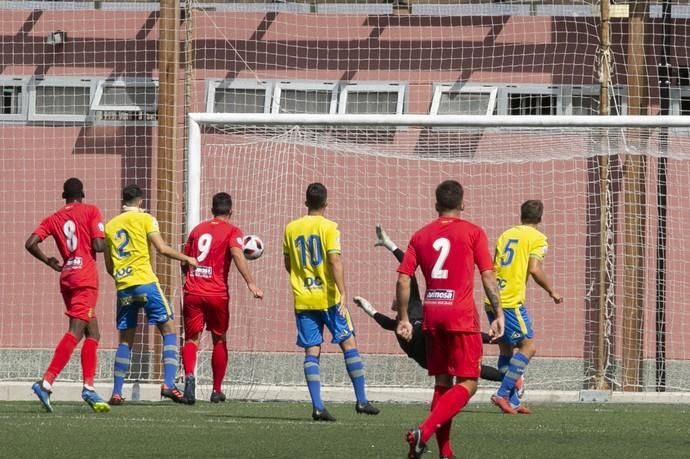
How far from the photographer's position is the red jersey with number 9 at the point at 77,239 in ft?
38.3

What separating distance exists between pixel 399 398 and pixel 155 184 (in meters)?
3.93

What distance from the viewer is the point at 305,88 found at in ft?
52.6

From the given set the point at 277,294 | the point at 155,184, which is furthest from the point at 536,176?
the point at 155,184

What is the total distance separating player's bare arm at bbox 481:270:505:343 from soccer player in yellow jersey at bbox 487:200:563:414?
3501 mm

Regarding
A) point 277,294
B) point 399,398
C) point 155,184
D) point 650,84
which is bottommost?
point 399,398

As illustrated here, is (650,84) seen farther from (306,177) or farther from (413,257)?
(413,257)

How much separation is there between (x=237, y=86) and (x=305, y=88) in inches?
29.2

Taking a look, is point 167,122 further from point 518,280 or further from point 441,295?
point 441,295

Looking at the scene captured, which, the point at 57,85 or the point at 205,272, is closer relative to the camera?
the point at 205,272

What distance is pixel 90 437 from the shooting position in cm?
920

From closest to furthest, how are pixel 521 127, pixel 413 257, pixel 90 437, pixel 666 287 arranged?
1. pixel 413 257
2. pixel 90 437
3. pixel 521 127
4. pixel 666 287

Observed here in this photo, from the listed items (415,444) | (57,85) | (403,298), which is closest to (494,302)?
(403,298)

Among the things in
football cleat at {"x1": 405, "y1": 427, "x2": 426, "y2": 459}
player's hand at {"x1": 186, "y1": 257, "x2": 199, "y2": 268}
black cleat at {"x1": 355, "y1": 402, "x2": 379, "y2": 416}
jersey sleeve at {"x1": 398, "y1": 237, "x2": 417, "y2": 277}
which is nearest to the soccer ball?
player's hand at {"x1": 186, "y1": 257, "x2": 199, "y2": 268}

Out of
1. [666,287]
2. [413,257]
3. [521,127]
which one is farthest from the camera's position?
[666,287]
